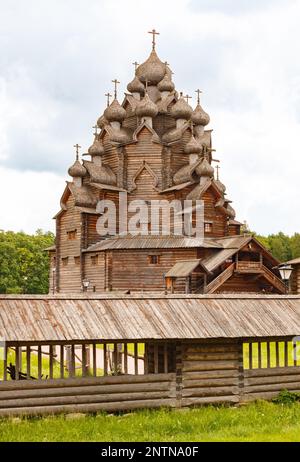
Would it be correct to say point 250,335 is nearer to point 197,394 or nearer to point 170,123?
point 197,394

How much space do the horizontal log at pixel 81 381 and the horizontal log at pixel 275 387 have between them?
2223mm

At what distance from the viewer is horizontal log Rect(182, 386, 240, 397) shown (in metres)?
15.6

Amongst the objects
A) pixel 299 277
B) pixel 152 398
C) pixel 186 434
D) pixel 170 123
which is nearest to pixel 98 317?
pixel 152 398

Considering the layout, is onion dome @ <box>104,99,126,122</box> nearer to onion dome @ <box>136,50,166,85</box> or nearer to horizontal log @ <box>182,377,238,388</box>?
onion dome @ <box>136,50,166,85</box>

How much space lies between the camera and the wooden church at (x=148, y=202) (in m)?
38.8

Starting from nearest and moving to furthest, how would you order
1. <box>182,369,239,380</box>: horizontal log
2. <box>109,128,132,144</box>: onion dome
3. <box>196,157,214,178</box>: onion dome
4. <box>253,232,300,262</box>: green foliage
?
<box>182,369,239,380</box>: horizontal log < <box>196,157,214,178</box>: onion dome < <box>109,128,132,144</box>: onion dome < <box>253,232,300,262</box>: green foliage

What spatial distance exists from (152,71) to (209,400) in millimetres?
35498

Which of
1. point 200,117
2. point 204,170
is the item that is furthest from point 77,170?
point 200,117

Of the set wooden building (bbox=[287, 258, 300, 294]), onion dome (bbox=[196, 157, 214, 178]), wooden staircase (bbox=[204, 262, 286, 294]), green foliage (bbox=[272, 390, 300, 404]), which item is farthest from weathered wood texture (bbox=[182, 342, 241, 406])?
onion dome (bbox=[196, 157, 214, 178])

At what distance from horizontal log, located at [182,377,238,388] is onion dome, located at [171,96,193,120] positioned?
99.7 feet

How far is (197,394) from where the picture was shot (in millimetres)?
15695

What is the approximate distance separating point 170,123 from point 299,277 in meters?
15.9

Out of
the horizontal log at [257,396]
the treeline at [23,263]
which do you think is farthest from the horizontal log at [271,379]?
the treeline at [23,263]

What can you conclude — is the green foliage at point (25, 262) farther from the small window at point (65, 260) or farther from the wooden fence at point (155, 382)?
the wooden fence at point (155, 382)
